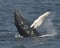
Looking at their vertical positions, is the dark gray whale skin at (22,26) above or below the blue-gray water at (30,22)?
above

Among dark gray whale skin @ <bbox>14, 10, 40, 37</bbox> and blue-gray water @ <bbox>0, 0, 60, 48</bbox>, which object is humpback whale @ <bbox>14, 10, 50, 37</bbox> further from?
blue-gray water @ <bbox>0, 0, 60, 48</bbox>

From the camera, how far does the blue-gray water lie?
2120 centimetres

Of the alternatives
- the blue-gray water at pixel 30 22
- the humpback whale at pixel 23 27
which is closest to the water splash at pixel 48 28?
the blue-gray water at pixel 30 22

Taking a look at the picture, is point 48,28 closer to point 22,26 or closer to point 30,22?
point 22,26

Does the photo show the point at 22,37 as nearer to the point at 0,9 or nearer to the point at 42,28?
the point at 42,28

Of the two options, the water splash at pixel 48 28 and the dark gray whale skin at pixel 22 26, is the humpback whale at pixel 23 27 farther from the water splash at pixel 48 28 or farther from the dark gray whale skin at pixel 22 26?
the water splash at pixel 48 28

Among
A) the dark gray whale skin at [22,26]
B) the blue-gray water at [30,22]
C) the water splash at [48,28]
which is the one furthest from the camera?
the water splash at [48,28]

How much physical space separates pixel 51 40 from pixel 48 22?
3.41 metres

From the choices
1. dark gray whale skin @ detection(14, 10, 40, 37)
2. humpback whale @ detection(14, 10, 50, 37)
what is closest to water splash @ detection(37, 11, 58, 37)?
humpback whale @ detection(14, 10, 50, 37)

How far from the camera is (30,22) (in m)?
27.2

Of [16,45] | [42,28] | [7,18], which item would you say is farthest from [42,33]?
[7,18]

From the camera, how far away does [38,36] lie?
2280 cm

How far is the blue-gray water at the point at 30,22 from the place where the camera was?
21202mm

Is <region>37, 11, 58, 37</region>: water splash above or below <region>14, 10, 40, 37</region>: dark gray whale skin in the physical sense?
below
